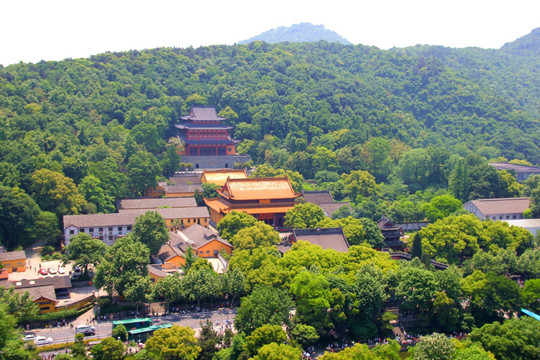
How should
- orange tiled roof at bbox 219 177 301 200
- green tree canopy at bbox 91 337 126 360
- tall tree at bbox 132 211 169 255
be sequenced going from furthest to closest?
orange tiled roof at bbox 219 177 301 200 → tall tree at bbox 132 211 169 255 → green tree canopy at bbox 91 337 126 360

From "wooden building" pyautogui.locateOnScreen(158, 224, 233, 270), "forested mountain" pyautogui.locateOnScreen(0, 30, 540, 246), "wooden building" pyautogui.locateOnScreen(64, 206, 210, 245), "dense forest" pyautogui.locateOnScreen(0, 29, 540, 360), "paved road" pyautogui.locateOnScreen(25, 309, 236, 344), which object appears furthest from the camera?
"forested mountain" pyautogui.locateOnScreen(0, 30, 540, 246)

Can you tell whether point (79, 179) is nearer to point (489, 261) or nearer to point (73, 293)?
point (73, 293)

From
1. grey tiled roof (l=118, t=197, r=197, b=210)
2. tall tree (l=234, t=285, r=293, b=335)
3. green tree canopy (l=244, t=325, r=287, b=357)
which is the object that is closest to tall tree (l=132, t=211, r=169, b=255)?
grey tiled roof (l=118, t=197, r=197, b=210)

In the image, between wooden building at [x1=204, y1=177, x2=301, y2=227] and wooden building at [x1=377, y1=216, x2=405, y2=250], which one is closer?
wooden building at [x1=377, y1=216, x2=405, y2=250]

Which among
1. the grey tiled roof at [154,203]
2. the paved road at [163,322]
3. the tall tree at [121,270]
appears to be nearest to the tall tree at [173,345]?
the paved road at [163,322]

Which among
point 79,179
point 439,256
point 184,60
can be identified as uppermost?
point 184,60

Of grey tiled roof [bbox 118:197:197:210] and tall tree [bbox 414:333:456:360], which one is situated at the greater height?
grey tiled roof [bbox 118:197:197:210]

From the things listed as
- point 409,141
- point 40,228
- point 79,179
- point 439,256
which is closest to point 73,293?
point 40,228

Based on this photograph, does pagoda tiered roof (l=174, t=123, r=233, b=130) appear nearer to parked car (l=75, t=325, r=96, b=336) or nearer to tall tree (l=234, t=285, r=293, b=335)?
parked car (l=75, t=325, r=96, b=336)

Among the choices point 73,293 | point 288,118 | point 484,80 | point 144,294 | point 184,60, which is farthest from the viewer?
point 484,80
